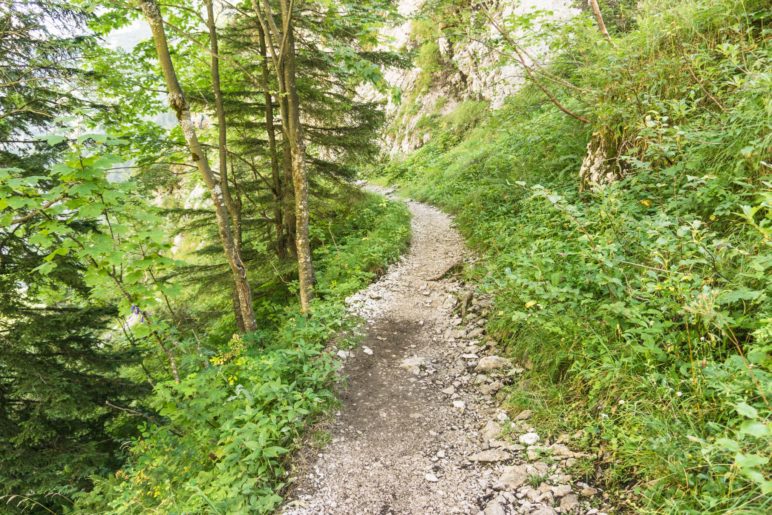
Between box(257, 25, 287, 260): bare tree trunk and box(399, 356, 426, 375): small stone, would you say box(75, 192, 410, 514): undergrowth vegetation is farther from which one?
box(257, 25, 287, 260): bare tree trunk

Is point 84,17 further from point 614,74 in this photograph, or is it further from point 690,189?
point 690,189

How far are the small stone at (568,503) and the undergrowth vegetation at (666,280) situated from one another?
26cm

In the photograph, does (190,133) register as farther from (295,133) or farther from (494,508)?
(494,508)

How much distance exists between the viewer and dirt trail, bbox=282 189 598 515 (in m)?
3.29

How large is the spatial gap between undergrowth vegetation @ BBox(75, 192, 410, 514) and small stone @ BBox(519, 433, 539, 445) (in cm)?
227

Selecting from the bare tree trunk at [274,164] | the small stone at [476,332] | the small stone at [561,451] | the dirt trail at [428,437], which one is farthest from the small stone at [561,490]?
the bare tree trunk at [274,164]

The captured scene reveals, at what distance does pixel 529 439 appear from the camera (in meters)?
3.66

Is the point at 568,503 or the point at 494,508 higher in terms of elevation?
the point at 568,503

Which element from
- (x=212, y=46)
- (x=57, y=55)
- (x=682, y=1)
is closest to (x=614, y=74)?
(x=682, y=1)

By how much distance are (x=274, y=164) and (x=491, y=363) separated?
8.56 meters

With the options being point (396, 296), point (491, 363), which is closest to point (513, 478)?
point (491, 363)

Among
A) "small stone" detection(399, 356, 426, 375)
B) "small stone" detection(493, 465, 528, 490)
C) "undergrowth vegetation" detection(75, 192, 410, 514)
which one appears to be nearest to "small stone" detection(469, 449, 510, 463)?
"small stone" detection(493, 465, 528, 490)

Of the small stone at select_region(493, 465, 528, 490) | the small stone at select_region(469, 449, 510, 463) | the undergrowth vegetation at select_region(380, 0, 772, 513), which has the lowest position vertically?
the small stone at select_region(469, 449, 510, 463)

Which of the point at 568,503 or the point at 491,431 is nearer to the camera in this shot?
the point at 568,503
